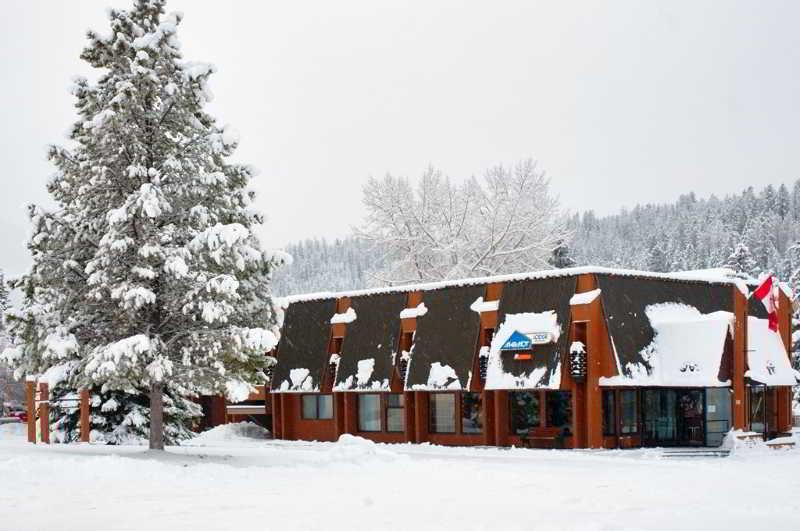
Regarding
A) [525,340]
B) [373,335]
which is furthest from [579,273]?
[373,335]

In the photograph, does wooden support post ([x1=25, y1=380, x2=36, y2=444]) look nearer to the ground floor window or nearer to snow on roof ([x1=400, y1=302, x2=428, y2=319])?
snow on roof ([x1=400, y1=302, x2=428, y2=319])

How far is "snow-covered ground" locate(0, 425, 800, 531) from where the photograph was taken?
14953 millimetres

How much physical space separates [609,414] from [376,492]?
16.5 meters

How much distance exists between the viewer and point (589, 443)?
3238 centimetres

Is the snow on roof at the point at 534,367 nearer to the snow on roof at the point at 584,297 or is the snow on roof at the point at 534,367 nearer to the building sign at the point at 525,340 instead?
the building sign at the point at 525,340

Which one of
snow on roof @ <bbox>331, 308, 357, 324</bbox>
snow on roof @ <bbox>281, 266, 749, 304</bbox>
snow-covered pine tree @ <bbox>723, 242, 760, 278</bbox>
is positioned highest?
snow-covered pine tree @ <bbox>723, 242, 760, 278</bbox>

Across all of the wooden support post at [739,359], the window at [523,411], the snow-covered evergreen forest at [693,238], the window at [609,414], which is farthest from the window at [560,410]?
the snow-covered evergreen forest at [693,238]

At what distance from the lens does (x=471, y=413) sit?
120 feet

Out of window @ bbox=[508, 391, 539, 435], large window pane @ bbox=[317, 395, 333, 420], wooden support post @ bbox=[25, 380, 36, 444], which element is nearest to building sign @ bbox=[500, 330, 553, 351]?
window @ bbox=[508, 391, 539, 435]

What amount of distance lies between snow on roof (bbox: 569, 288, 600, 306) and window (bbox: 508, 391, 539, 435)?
375 cm

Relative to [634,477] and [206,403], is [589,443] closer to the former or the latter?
[634,477]

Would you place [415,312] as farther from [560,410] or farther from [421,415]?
[560,410]

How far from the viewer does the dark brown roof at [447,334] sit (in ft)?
118

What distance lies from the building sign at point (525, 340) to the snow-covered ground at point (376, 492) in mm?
5931
